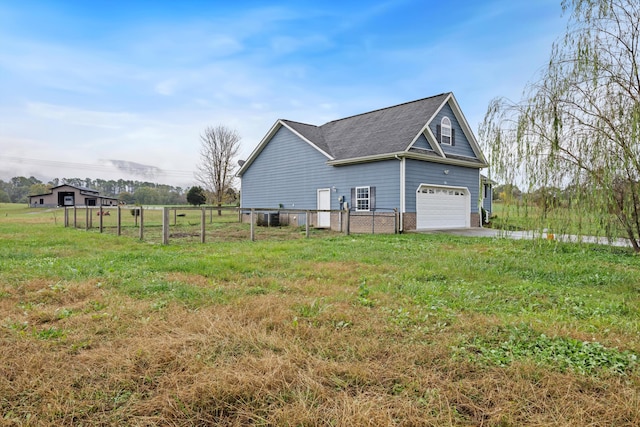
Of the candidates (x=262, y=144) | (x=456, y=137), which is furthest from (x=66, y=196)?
(x=456, y=137)

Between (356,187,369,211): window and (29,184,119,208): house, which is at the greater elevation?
(29,184,119,208): house

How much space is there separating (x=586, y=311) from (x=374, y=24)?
11968 mm

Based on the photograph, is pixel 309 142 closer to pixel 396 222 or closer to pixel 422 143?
pixel 422 143

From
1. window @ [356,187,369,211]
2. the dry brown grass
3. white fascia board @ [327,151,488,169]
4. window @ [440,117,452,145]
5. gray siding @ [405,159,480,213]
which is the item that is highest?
window @ [440,117,452,145]

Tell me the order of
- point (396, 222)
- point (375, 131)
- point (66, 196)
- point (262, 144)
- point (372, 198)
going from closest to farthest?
point (396, 222) < point (372, 198) < point (375, 131) < point (262, 144) < point (66, 196)

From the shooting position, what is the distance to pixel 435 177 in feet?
49.2

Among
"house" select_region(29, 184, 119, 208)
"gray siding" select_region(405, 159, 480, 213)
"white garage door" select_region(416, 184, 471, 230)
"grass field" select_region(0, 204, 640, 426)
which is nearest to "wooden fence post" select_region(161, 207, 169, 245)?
"grass field" select_region(0, 204, 640, 426)

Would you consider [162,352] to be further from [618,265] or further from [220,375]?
[618,265]

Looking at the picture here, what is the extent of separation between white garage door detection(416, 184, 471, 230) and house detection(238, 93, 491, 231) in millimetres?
43

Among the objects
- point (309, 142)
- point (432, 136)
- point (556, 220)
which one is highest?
point (309, 142)

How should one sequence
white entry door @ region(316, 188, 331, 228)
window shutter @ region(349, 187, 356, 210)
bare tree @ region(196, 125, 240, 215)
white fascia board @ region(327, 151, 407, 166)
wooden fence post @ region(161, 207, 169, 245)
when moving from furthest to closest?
bare tree @ region(196, 125, 240, 215) → white entry door @ region(316, 188, 331, 228) → window shutter @ region(349, 187, 356, 210) → white fascia board @ region(327, 151, 407, 166) → wooden fence post @ region(161, 207, 169, 245)

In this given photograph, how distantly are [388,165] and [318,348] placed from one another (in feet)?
39.9

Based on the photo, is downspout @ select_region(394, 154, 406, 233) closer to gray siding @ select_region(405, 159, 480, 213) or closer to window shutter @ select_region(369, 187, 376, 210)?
gray siding @ select_region(405, 159, 480, 213)

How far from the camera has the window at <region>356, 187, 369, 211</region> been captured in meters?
14.9
